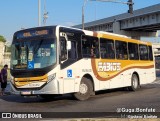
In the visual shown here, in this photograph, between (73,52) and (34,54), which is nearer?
(34,54)

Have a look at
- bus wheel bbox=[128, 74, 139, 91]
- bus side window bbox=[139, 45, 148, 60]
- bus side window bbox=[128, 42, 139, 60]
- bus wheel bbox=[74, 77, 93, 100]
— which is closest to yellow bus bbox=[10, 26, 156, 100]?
bus wheel bbox=[74, 77, 93, 100]

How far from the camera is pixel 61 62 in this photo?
1535cm

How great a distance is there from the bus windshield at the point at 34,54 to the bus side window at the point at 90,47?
6.81ft

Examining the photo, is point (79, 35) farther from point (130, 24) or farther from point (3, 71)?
point (130, 24)

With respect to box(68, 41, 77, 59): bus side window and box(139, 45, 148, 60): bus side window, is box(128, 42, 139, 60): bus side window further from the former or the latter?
box(68, 41, 77, 59): bus side window

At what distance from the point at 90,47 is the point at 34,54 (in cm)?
313

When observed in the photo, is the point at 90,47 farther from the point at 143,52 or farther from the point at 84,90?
the point at 143,52

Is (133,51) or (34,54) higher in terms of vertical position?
(133,51)

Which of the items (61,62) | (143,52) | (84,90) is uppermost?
(143,52)

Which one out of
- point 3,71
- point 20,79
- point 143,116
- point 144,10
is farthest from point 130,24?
point 143,116

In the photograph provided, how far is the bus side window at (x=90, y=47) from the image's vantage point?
672 inches

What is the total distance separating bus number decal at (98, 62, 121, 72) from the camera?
60.1ft

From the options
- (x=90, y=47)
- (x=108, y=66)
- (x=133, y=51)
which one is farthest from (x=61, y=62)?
(x=133, y=51)

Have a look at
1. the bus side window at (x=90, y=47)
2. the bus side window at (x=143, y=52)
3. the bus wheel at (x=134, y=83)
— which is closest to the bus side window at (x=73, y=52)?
the bus side window at (x=90, y=47)
